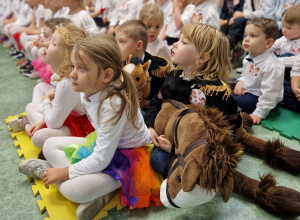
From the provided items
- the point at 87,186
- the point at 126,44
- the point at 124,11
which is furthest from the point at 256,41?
the point at 124,11

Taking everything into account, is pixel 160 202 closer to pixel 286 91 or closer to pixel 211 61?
pixel 211 61

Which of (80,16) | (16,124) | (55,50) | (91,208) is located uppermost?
(55,50)

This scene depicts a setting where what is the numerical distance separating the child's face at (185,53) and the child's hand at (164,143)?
1.06 ft

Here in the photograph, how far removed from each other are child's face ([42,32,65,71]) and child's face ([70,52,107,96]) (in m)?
0.35

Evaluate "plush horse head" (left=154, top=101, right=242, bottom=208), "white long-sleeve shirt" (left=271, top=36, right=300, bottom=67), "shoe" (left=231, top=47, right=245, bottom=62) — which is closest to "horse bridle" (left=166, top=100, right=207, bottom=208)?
"plush horse head" (left=154, top=101, right=242, bottom=208)

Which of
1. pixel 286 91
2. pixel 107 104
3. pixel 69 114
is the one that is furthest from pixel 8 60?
pixel 286 91

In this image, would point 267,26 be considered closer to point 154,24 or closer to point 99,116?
point 154,24

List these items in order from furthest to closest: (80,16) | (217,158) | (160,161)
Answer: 1. (80,16)
2. (160,161)
3. (217,158)

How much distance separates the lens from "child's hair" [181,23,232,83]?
1.14 metres

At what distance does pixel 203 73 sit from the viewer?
3.81 feet

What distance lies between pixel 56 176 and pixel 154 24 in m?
1.22

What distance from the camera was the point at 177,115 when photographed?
1.04 m

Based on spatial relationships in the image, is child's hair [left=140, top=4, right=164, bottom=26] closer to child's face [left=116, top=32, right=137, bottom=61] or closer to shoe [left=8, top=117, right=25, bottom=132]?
child's face [left=116, top=32, right=137, bottom=61]

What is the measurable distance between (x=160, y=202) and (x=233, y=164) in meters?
0.35
